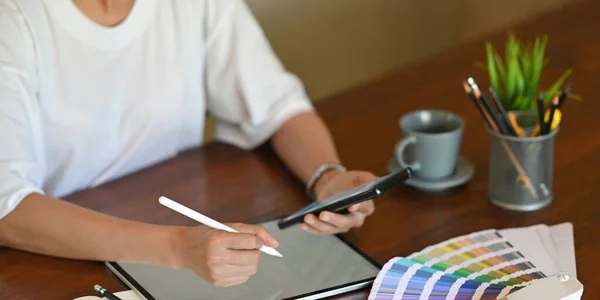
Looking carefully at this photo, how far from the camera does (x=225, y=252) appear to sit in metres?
0.95

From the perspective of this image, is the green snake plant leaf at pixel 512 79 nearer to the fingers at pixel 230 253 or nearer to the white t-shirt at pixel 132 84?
the white t-shirt at pixel 132 84

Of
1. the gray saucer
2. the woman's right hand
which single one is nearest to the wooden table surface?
the gray saucer

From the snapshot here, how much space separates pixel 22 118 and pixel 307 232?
1.35ft

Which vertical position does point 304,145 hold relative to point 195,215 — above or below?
below

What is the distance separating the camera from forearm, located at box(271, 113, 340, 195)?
1286 mm

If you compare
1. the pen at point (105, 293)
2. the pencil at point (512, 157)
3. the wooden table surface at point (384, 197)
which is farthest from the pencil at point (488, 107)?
the pen at point (105, 293)

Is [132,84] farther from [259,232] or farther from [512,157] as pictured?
[512,157]

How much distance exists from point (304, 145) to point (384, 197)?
16 cm

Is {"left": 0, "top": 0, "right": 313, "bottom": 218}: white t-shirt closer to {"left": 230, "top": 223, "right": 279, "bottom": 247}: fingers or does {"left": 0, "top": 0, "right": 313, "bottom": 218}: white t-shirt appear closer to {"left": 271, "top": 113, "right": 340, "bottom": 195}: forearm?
{"left": 271, "top": 113, "right": 340, "bottom": 195}: forearm

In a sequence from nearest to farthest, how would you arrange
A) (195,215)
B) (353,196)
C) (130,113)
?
(195,215), (353,196), (130,113)

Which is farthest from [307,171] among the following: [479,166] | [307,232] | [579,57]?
[579,57]

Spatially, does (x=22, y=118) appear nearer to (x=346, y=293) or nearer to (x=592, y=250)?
(x=346, y=293)

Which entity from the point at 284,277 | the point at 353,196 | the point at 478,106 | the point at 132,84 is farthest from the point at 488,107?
the point at 132,84

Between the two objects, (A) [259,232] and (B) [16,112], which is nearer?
(A) [259,232]
